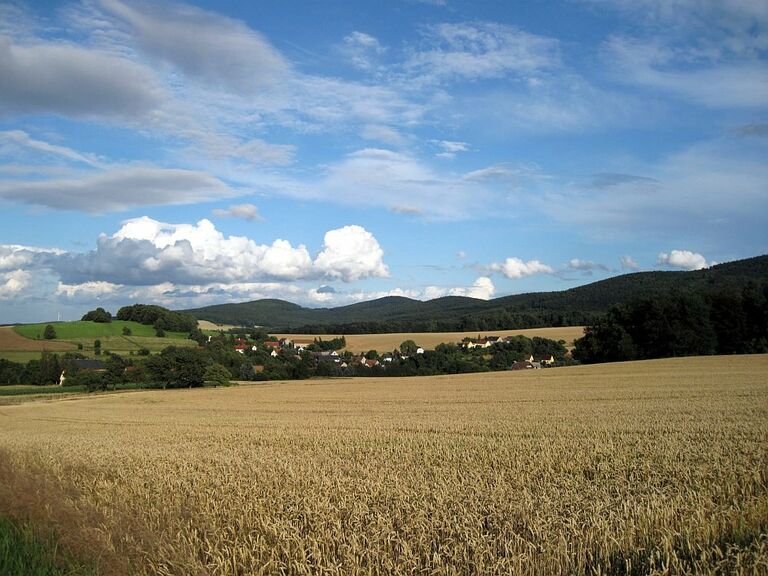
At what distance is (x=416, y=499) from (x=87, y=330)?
11684cm

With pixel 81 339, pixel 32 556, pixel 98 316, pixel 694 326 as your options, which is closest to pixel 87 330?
pixel 81 339

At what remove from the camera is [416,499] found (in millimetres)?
7648

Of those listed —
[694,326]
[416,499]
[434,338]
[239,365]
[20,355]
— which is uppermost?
[694,326]

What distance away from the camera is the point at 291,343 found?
121875 millimetres

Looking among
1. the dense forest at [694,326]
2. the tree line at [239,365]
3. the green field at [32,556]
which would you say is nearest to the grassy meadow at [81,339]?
the tree line at [239,365]

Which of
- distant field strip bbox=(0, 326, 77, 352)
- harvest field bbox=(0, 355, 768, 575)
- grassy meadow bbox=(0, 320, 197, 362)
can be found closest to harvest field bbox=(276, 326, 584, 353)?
grassy meadow bbox=(0, 320, 197, 362)

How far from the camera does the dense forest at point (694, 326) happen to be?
68.4 m

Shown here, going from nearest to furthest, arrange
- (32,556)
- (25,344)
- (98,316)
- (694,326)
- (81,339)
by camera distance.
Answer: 1. (32,556)
2. (694,326)
3. (25,344)
4. (81,339)
5. (98,316)

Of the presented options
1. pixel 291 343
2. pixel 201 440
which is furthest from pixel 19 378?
pixel 201 440

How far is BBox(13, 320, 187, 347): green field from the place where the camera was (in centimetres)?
10512

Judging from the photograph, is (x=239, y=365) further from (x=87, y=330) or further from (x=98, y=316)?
(x=98, y=316)

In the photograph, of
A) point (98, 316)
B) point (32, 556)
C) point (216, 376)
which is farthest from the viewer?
point (98, 316)

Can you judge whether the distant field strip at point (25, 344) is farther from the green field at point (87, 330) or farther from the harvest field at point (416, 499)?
the harvest field at point (416, 499)

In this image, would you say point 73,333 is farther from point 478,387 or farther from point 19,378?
point 478,387
